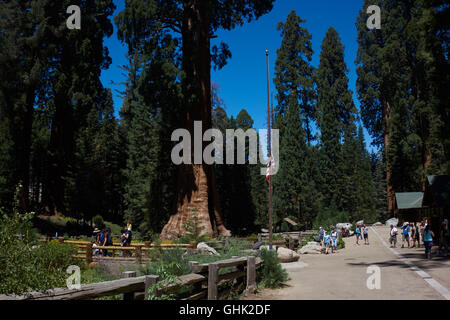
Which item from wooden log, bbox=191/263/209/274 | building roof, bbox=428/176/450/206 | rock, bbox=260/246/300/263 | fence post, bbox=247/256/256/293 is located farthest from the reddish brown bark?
wooden log, bbox=191/263/209/274

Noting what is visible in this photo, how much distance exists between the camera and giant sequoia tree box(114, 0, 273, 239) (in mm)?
22719

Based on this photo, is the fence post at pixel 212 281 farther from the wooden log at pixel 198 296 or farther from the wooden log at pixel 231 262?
the wooden log at pixel 231 262

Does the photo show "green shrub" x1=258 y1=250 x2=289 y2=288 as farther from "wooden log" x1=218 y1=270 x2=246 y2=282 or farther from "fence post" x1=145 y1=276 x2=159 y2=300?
"fence post" x1=145 y1=276 x2=159 y2=300

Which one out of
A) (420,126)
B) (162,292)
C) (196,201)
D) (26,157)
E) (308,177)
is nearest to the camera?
(162,292)

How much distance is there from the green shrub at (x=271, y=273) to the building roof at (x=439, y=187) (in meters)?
18.6

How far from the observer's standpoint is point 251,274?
9.73 m

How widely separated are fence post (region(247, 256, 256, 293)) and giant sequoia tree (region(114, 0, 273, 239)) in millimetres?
12558

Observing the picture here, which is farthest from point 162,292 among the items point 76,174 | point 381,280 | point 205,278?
point 76,174

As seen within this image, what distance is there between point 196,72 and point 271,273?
16067 millimetres

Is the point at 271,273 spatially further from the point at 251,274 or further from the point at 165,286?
the point at 165,286
